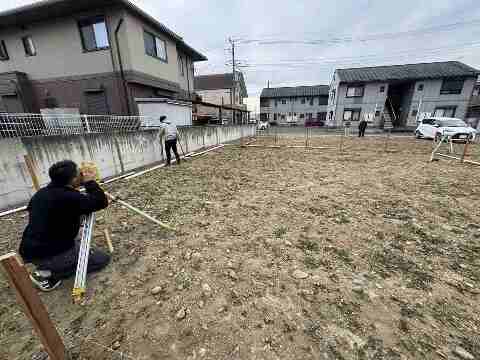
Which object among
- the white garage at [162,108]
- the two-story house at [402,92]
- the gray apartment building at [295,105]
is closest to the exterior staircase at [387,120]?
the two-story house at [402,92]

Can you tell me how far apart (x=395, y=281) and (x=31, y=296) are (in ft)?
9.68

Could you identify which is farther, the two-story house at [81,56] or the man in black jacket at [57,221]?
the two-story house at [81,56]

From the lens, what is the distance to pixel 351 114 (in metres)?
27.3

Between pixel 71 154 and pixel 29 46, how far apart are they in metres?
11.4

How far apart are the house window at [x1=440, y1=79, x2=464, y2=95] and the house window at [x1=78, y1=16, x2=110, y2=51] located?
3335 cm

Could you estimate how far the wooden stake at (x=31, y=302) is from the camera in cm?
103

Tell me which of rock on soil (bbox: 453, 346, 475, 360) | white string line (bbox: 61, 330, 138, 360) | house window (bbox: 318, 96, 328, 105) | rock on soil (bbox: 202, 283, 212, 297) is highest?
house window (bbox: 318, 96, 328, 105)

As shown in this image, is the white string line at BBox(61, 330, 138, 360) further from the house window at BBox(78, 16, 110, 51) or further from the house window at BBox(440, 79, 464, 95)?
the house window at BBox(440, 79, 464, 95)

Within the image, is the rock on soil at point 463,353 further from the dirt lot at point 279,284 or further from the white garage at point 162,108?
the white garage at point 162,108

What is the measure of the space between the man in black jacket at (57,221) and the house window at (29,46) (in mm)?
14128

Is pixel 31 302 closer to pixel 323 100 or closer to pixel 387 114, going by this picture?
pixel 387 114

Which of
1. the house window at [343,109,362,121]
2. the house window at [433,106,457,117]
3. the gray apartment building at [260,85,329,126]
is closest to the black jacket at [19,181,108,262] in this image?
the house window at [343,109,362,121]

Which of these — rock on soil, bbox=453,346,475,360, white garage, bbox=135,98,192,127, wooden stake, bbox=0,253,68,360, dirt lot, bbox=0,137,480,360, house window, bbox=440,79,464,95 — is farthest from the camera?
house window, bbox=440,79,464,95

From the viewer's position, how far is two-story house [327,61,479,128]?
23250 mm
